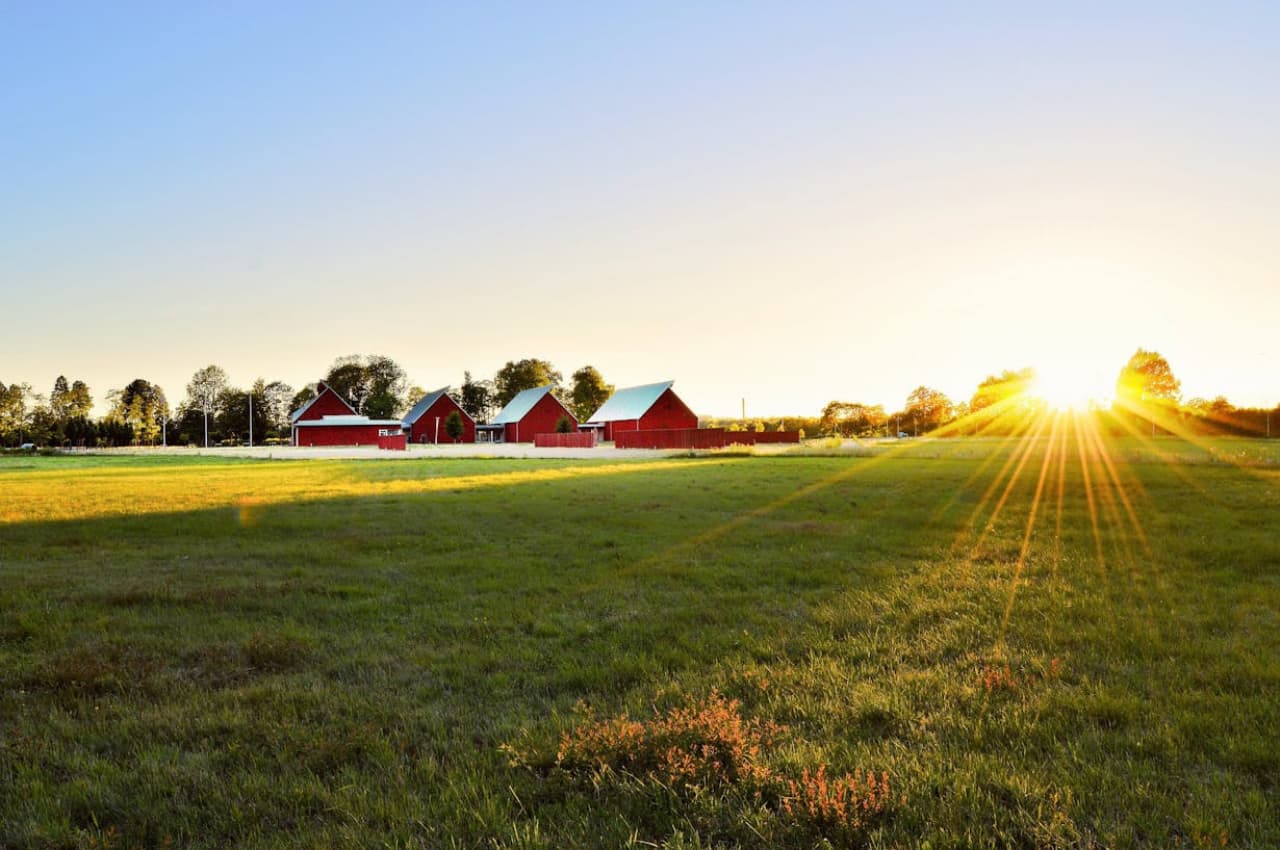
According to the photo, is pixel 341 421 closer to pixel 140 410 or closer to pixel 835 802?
pixel 140 410

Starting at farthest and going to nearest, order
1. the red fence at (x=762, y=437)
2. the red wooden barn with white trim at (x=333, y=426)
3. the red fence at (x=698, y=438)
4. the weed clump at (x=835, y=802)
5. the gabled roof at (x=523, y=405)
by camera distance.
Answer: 1. the gabled roof at (x=523, y=405)
2. the red wooden barn with white trim at (x=333, y=426)
3. the red fence at (x=762, y=437)
4. the red fence at (x=698, y=438)
5. the weed clump at (x=835, y=802)

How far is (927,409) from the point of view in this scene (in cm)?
11638

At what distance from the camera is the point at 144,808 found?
3619mm

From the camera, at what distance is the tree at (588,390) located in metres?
112

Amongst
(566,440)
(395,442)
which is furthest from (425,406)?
(566,440)

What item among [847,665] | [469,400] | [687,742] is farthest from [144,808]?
[469,400]

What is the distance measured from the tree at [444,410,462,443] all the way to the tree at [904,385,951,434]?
69033mm

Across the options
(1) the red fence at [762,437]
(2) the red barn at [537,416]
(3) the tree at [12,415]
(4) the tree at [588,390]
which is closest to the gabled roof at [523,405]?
(2) the red barn at [537,416]

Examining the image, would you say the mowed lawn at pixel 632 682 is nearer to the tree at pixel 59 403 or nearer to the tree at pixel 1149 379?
the tree at pixel 1149 379

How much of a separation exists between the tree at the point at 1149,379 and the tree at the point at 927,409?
80.1 feet

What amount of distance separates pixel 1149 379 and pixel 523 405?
89.4 metres

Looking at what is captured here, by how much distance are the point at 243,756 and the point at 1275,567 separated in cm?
1202

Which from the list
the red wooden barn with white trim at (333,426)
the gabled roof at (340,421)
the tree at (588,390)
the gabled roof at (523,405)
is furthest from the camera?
the tree at (588,390)

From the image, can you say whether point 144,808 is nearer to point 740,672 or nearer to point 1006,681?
point 740,672
